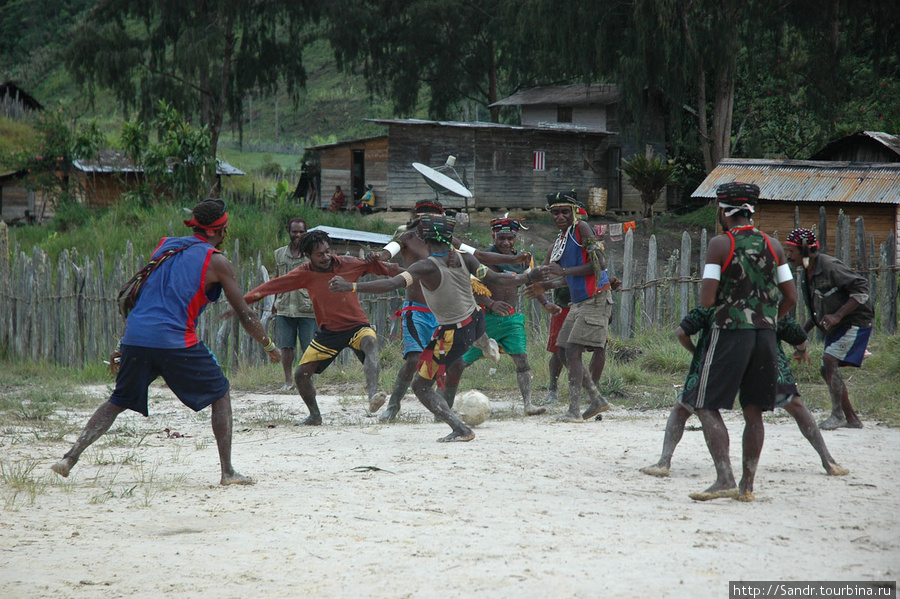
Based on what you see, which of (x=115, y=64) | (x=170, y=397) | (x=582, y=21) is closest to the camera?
(x=170, y=397)

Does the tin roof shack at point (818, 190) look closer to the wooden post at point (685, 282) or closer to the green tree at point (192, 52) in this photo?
the wooden post at point (685, 282)

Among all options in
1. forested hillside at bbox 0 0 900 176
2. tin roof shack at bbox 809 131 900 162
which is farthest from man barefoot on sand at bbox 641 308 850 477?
forested hillside at bbox 0 0 900 176

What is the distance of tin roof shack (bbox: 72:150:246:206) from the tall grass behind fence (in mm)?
14244

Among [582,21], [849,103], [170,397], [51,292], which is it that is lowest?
[170,397]

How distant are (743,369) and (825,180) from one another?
15233 millimetres

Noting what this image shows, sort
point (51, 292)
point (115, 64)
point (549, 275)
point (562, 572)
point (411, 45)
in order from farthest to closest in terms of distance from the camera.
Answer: point (411, 45) < point (115, 64) < point (51, 292) < point (549, 275) < point (562, 572)

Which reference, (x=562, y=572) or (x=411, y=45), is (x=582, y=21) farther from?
(x=562, y=572)

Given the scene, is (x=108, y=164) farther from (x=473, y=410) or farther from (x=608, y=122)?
(x=473, y=410)

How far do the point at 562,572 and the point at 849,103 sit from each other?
30.0m

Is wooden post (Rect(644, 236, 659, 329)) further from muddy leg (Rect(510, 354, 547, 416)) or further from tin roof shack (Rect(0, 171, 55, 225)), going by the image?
tin roof shack (Rect(0, 171, 55, 225))

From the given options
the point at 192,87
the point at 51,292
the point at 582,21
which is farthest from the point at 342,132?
the point at 51,292

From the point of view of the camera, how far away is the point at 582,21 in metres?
27.8

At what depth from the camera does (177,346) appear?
539 cm

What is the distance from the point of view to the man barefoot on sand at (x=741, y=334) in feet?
15.8
